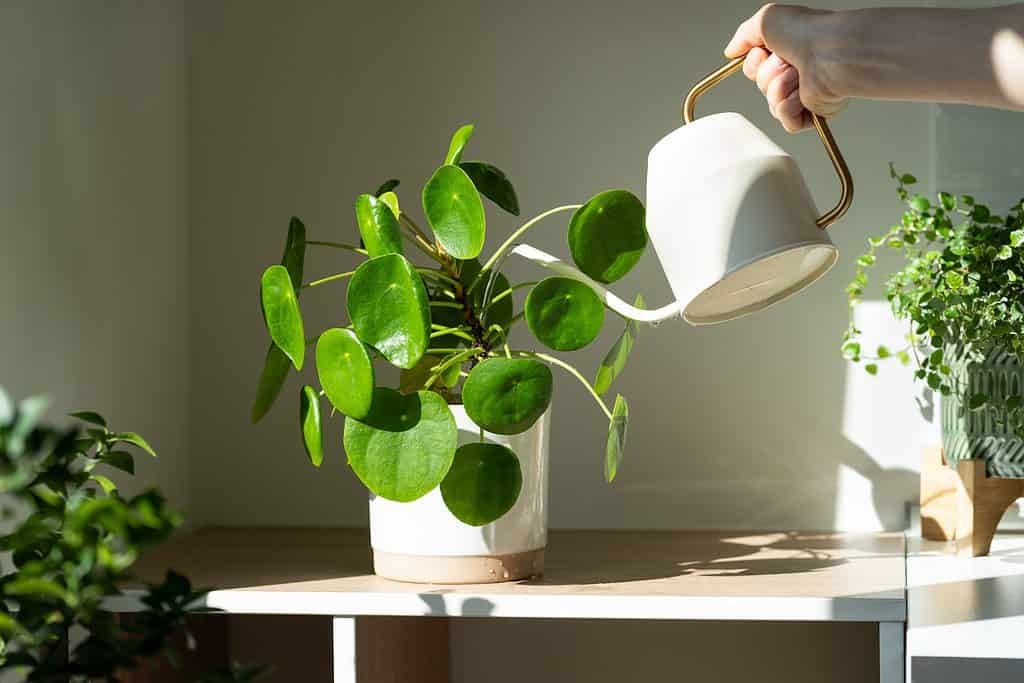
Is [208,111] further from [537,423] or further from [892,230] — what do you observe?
[892,230]

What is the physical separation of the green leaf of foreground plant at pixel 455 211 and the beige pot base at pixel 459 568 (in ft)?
1.02

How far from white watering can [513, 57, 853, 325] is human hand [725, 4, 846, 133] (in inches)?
1.4

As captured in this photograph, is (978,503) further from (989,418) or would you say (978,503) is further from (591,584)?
(591,584)

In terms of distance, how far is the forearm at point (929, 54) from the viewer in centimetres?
88

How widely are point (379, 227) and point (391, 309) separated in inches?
3.9

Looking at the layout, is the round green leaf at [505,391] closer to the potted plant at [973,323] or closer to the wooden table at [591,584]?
the wooden table at [591,584]

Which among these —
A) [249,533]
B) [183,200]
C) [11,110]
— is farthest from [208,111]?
[249,533]

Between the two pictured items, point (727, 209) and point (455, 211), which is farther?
point (455, 211)

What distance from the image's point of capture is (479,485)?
1.14 meters

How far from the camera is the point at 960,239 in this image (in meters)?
1.39

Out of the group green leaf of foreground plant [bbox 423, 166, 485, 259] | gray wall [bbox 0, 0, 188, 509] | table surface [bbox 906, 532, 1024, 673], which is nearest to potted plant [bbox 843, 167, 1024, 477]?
table surface [bbox 906, 532, 1024, 673]

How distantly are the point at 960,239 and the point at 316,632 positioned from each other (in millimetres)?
1001

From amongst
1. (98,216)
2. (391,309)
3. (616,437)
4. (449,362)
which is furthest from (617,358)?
(98,216)

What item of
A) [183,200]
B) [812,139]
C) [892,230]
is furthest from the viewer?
[183,200]
